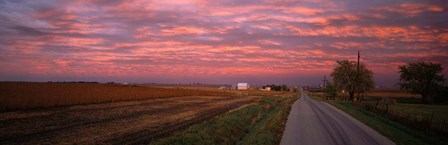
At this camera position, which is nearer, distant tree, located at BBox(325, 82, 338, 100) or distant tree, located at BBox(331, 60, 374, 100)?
distant tree, located at BBox(331, 60, 374, 100)

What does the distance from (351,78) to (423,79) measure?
18574mm

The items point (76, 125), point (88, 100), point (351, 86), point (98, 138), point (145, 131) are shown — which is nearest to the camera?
point (98, 138)

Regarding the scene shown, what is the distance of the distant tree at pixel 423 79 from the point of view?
75000 mm

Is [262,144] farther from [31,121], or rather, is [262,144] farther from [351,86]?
[351,86]

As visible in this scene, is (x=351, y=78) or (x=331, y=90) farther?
(x=331, y=90)

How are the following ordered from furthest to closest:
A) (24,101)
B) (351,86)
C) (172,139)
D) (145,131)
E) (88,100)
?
(351,86) < (88,100) < (24,101) < (145,131) < (172,139)

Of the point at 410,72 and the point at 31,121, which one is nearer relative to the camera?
the point at 31,121

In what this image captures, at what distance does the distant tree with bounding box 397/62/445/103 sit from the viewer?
75000mm

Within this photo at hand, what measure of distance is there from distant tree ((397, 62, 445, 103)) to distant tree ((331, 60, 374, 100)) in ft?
36.3

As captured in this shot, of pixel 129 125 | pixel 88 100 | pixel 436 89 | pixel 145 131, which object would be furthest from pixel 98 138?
→ pixel 436 89

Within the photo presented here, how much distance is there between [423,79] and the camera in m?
77.1

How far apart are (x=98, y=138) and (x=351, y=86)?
219 ft

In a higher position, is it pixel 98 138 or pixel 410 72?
pixel 410 72

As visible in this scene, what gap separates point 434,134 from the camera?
64.8ft
